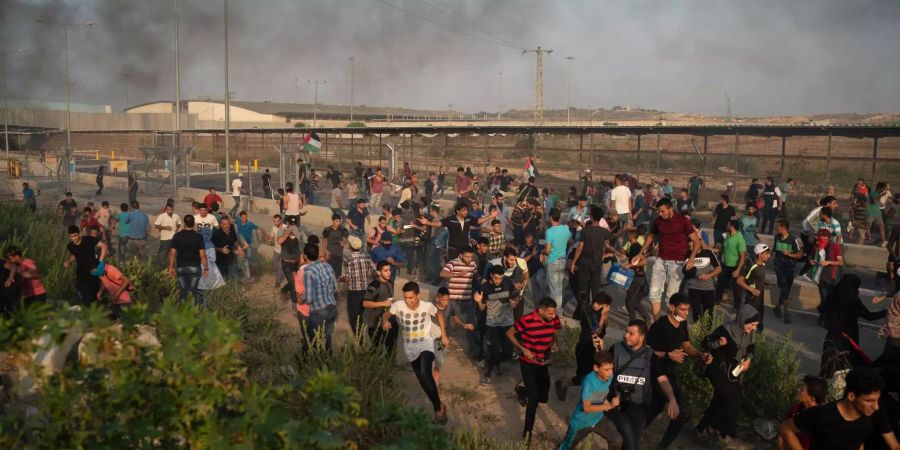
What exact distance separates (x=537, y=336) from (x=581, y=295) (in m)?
3.25

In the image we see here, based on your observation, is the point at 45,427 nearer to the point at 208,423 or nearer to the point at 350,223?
the point at 208,423

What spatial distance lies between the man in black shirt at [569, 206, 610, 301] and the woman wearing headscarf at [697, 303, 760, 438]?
340cm

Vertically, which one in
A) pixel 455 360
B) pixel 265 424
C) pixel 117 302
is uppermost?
pixel 265 424

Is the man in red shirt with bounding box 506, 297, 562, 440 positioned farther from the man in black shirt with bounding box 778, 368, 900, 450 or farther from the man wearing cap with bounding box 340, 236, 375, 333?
the man wearing cap with bounding box 340, 236, 375, 333

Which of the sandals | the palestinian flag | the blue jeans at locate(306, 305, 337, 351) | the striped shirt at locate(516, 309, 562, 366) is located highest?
the palestinian flag

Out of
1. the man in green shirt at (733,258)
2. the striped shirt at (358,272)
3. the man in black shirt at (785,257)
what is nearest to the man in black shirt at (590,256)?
the man in green shirt at (733,258)

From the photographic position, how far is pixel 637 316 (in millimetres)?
10680

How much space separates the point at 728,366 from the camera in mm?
6418

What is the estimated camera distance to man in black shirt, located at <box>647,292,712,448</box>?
6430 mm

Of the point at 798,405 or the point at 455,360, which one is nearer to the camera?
the point at 798,405

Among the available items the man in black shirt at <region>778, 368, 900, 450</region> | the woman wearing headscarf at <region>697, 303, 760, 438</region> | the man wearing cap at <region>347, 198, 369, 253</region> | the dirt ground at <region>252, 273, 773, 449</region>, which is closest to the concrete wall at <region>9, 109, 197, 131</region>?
the man wearing cap at <region>347, 198, 369, 253</region>

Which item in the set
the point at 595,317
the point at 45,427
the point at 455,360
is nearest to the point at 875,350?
the point at 595,317

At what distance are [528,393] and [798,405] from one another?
87.9 inches

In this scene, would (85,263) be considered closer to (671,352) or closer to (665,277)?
(671,352)
